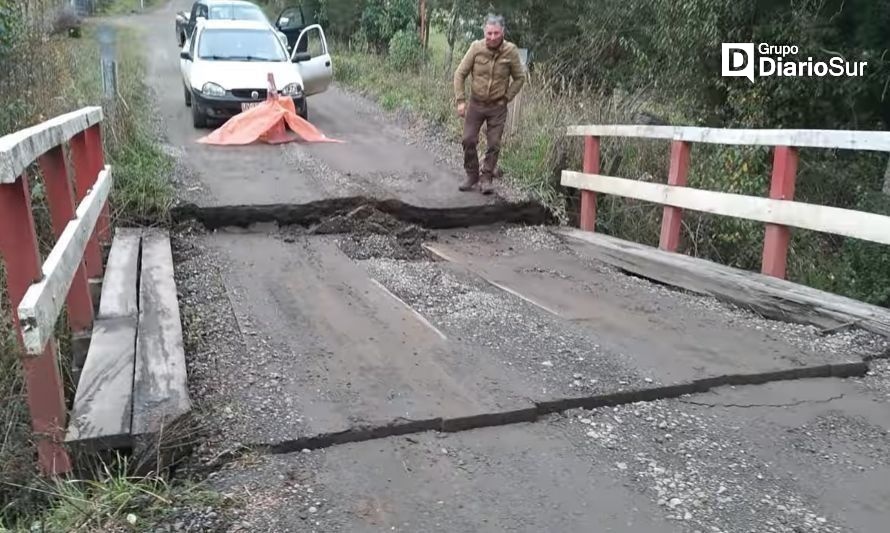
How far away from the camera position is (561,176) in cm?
831

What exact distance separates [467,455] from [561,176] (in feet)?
18.0

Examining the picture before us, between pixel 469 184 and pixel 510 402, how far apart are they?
16.8ft

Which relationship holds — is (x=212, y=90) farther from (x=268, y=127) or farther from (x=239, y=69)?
(x=268, y=127)

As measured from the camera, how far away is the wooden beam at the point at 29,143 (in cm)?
283

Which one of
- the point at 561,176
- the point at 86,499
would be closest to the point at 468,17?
the point at 561,176

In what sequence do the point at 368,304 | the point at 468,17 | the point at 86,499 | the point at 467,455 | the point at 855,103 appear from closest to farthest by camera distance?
1. the point at 86,499
2. the point at 467,455
3. the point at 368,304
4. the point at 855,103
5. the point at 468,17

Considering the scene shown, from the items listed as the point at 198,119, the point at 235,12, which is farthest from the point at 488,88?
the point at 235,12

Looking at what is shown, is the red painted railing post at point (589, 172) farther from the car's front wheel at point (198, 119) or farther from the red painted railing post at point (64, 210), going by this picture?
the car's front wheel at point (198, 119)

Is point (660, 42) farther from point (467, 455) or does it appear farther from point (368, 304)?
point (467, 455)

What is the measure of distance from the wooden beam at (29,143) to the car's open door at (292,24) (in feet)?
50.4

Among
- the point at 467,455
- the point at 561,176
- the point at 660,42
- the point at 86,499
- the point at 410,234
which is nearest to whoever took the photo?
the point at 86,499

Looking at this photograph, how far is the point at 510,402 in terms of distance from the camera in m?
3.68

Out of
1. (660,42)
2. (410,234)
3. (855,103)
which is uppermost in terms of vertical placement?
(660,42)

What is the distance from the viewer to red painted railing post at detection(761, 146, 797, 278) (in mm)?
5465
